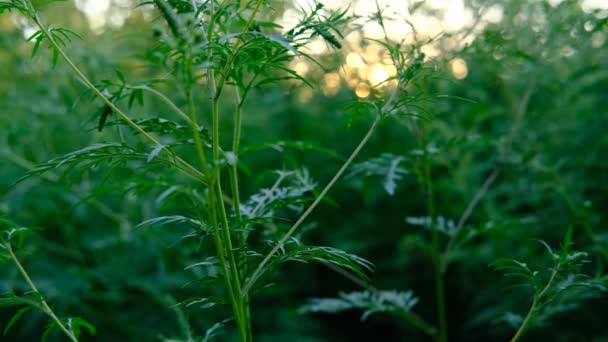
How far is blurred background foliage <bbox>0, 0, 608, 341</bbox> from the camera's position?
8.76ft

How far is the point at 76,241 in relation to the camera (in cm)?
361

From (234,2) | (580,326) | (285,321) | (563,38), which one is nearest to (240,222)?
(234,2)

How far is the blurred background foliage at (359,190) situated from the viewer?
2670 mm

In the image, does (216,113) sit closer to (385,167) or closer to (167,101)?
(167,101)

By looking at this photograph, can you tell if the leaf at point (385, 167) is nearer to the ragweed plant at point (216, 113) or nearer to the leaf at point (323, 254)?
the ragweed plant at point (216, 113)

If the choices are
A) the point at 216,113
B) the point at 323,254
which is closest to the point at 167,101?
the point at 216,113

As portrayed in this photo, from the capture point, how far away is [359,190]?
3.61 meters

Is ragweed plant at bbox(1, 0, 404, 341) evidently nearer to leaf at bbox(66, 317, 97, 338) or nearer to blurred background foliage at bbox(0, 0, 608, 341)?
leaf at bbox(66, 317, 97, 338)

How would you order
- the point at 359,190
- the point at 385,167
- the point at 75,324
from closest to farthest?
the point at 75,324
the point at 385,167
the point at 359,190

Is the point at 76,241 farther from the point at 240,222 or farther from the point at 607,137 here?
the point at 607,137

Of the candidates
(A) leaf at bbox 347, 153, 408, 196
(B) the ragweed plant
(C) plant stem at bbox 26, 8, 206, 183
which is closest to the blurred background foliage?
(A) leaf at bbox 347, 153, 408, 196

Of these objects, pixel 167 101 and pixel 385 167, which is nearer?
pixel 167 101

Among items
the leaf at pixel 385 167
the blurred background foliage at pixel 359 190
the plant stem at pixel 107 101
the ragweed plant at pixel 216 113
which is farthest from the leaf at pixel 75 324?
the blurred background foliage at pixel 359 190

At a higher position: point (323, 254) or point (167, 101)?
point (167, 101)
